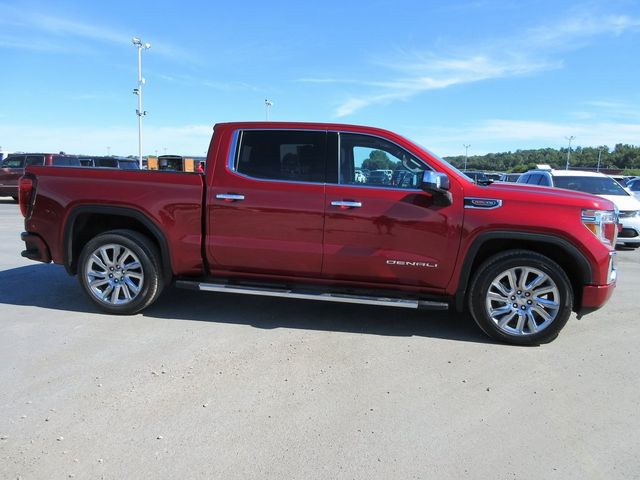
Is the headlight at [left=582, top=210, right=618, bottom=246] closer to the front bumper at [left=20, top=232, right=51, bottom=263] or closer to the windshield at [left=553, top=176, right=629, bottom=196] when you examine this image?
the front bumper at [left=20, top=232, right=51, bottom=263]

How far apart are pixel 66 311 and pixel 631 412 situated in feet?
17.0

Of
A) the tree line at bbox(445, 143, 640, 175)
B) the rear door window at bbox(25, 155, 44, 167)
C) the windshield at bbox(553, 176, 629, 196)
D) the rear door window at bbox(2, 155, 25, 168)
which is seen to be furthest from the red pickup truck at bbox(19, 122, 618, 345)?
the tree line at bbox(445, 143, 640, 175)

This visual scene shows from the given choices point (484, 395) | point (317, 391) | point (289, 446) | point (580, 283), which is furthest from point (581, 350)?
point (289, 446)

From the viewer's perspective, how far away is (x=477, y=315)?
446cm

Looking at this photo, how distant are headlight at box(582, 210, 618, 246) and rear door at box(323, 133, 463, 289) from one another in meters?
1.11

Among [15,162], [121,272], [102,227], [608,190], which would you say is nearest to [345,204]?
[121,272]

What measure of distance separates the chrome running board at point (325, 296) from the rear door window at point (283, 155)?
1087 mm

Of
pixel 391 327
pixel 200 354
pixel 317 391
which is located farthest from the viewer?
pixel 391 327

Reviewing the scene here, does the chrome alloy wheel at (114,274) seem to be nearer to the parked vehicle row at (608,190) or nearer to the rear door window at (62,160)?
the parked vehicle row at (608,190)

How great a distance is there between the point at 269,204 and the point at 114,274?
5.95ft

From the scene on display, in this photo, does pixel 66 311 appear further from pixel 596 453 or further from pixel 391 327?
pixel 596 453

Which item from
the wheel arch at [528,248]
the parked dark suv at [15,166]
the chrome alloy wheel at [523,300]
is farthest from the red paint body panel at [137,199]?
the parked dark suv at [15,166]

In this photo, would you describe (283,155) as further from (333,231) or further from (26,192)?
(26,192)

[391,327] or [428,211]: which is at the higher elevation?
[428,211]
